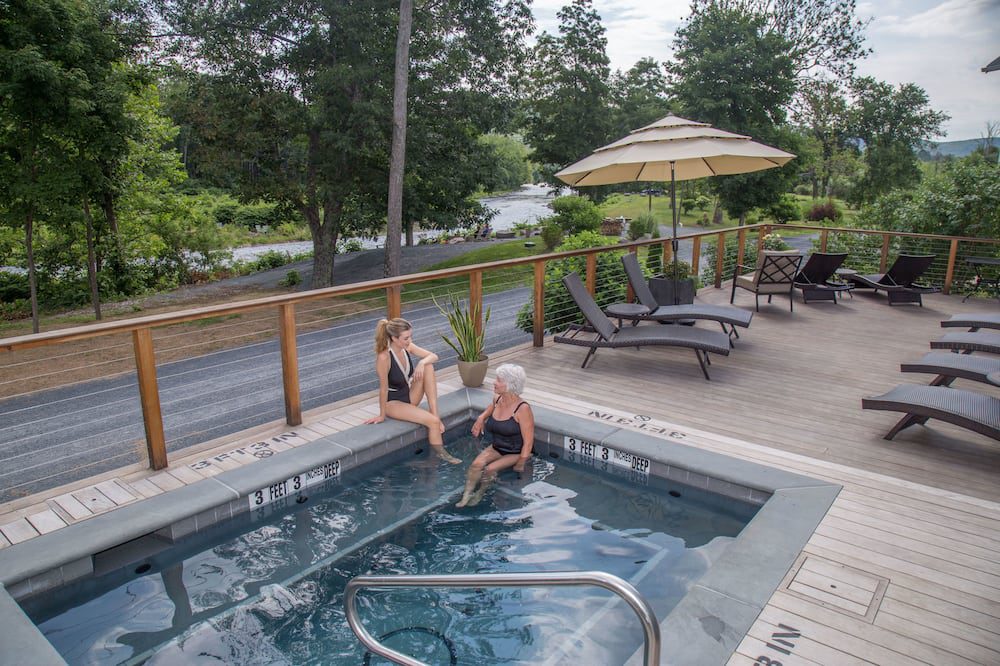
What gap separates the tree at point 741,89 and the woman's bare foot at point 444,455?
66.9ft

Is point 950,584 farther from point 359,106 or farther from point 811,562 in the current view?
point 359,106

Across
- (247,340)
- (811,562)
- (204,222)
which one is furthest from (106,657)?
(204,222)

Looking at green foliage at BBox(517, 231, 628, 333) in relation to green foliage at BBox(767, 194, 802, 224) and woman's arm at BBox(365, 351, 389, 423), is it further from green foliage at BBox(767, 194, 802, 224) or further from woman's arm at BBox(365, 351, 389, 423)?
green foliage at BBox(767, 194, 802, 224)

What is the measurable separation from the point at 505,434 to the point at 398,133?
1232 cm

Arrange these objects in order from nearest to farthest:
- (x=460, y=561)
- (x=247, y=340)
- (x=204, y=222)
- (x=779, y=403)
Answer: (x=460, y=561), (x=779, y=403), (x=247, y=340), (x=204, y=222)

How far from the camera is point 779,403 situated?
5.14 m

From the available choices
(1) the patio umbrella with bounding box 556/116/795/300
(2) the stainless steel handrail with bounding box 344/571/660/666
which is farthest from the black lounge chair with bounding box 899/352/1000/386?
(2) the stainless steel handrail with bounding box 344/571/660/666

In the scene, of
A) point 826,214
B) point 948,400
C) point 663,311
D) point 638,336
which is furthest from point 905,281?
point 826,214

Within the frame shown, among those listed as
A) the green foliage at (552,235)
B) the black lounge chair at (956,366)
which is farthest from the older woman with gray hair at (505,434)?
the green foliage at (552,235)

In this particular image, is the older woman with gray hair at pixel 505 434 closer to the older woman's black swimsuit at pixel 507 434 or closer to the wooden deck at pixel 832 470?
the older woman's black swimsuit at pixel 507 434

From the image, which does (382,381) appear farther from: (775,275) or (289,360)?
(775,275)

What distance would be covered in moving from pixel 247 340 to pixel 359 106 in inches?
251

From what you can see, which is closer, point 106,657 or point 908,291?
point 106,657

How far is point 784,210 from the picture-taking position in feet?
91.5
